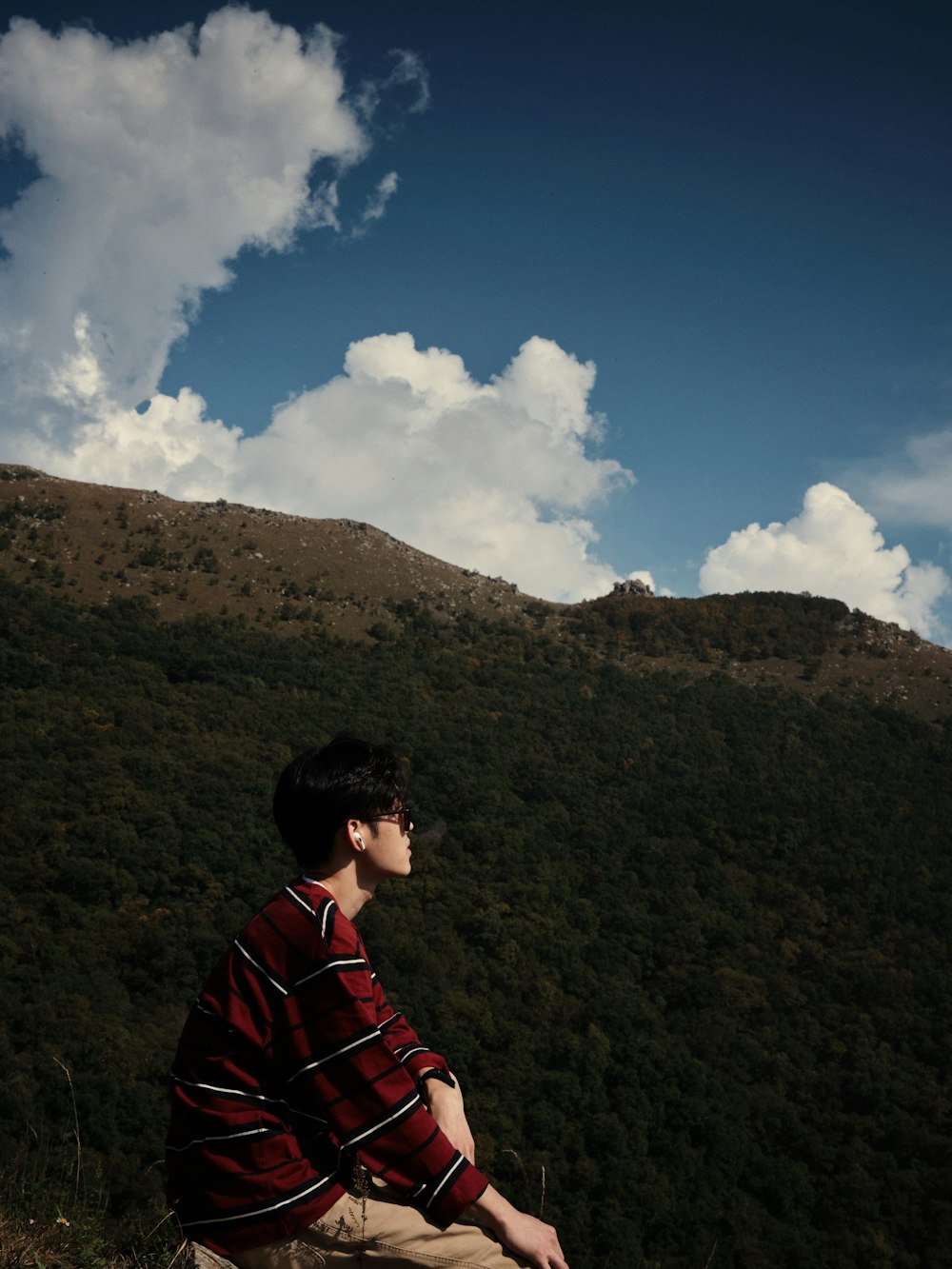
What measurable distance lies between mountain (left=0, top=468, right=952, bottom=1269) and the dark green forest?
0.56 feet

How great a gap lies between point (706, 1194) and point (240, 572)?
158 feet

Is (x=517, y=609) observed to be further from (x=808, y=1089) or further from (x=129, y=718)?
(x=808, y=1089)

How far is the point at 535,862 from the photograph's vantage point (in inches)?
1889

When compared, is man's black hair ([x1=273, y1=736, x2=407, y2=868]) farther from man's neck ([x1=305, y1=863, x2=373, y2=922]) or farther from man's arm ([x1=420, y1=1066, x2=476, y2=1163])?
man's arm ([x1=420, y1=1066, x2=476, y2=1163])

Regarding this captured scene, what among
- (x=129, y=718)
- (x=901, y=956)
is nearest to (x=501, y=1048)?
(x=901, y=956)

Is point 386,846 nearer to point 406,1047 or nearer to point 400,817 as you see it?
point 400,817

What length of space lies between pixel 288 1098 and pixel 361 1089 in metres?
0.21

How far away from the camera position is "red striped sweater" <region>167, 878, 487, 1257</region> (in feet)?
6.61

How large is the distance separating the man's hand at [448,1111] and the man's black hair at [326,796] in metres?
0.83

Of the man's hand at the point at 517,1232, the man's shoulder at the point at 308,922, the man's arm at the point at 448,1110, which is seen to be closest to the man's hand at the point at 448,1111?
the man's arm at the point at 448,1110

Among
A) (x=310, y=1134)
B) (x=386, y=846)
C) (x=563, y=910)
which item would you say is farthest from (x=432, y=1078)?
(x=563, y=910)

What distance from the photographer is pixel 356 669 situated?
5925 cm

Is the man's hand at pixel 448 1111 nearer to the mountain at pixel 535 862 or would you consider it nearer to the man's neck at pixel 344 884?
the man's neck at pixel 344 884

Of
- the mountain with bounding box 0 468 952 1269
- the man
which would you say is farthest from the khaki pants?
the mountain with bounding box 0 468 952 1269
